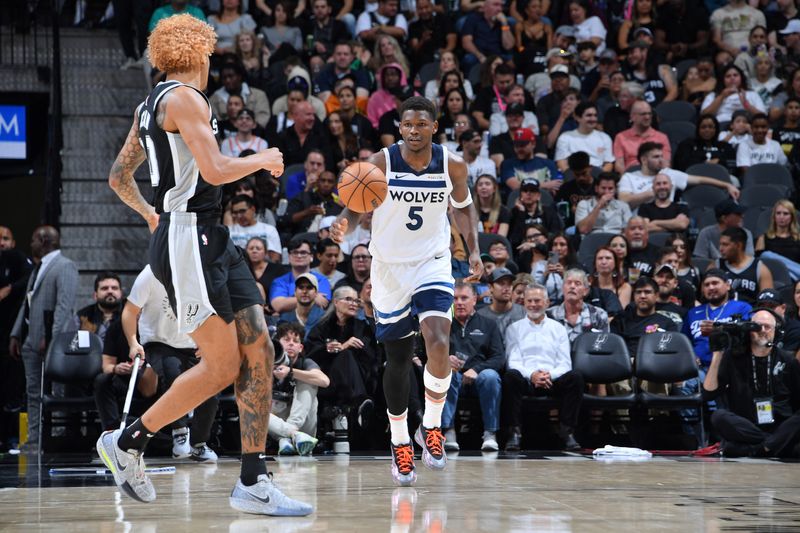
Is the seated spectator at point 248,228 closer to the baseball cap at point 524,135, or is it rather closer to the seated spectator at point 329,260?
the seated spectator at point 329,260

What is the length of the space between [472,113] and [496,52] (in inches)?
69.2

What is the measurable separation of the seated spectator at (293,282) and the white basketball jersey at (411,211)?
12.5 ft

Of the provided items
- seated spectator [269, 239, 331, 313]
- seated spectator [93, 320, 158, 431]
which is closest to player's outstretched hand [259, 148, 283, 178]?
seated spectator [93, 320, 158, 431]

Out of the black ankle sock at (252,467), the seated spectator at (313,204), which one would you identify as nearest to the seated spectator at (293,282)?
the seated spectator at (313,204)

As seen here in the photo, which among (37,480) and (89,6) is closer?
(37,480)

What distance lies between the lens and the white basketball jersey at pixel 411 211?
6.48 meters

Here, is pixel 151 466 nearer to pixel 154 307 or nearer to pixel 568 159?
pixel 154 307

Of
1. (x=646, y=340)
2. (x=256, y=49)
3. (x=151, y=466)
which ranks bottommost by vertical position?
(x=151, y=466)

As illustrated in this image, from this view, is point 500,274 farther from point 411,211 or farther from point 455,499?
point 455,499

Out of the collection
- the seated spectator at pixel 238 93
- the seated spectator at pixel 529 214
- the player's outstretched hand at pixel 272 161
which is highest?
the seated spectator at pixel 238 93

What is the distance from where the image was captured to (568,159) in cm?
1267

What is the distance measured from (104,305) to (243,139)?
3.27 metres

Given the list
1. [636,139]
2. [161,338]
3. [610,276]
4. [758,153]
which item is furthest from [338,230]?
[758,153]

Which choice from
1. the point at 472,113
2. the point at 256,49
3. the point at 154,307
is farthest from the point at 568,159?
the point at 154,307
